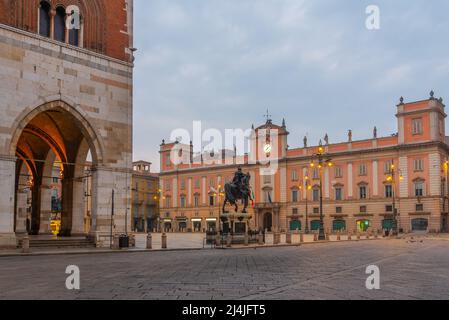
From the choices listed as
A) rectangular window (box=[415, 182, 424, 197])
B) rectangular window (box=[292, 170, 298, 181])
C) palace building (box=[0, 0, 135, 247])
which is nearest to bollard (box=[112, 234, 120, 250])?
palace building (box=[0, 0, 135, 247])

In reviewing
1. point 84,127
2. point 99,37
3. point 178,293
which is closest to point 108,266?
point 178,293

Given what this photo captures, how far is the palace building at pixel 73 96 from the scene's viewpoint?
22.5 m

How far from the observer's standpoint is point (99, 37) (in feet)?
87.3

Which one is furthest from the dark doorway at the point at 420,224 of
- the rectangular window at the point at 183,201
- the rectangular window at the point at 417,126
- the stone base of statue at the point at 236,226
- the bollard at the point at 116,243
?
the bollard at the point at 116,243

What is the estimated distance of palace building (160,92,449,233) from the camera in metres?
64.1

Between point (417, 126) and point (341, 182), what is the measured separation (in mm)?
13304

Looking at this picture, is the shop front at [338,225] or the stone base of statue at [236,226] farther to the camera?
the shop front at [338,225]

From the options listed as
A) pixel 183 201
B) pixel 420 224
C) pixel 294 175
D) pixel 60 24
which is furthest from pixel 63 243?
pixel 183 201

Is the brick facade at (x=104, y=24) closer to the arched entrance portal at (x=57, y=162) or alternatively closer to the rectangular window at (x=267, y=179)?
the arched entrance portal at (x=57, y=162)

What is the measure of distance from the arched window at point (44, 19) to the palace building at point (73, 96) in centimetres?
5

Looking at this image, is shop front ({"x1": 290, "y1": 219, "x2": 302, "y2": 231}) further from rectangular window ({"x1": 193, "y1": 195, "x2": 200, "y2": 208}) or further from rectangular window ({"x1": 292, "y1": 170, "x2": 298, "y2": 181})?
rectangular window ({"x1": 193, "y1": 195, "x2": 200, "y2": 208})

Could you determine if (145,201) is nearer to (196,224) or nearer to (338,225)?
(196,224)
